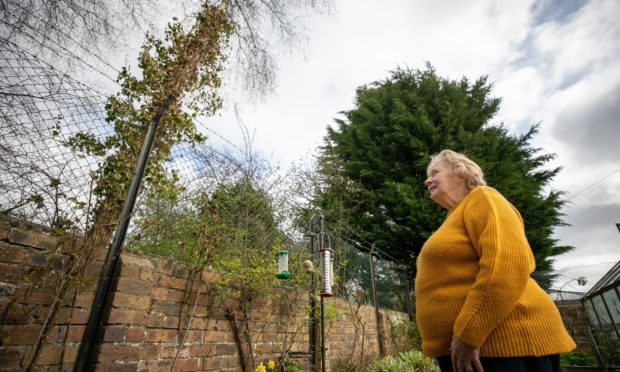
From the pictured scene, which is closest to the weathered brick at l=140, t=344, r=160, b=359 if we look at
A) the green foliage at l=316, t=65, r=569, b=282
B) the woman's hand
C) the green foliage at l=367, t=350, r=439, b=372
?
the woman's hand

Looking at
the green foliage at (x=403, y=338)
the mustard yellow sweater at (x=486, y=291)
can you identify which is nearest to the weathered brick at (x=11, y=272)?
the mustard yellow sweater at (x=486, y=291)

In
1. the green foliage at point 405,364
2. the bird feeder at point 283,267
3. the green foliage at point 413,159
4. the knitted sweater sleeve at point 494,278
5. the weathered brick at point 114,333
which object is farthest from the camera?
the green foliage at point 413,159

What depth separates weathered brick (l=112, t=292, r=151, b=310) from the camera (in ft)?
6.18

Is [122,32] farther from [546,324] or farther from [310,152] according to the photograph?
[310,152]

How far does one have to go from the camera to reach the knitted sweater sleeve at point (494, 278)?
1.10 m

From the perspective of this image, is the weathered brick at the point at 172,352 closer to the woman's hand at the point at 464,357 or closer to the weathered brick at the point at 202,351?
the weathered brick at the point at 202,351

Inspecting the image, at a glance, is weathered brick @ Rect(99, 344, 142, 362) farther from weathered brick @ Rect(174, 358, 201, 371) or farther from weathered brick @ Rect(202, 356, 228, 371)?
weathered brick @ Rect(202, 356, 228, 371)

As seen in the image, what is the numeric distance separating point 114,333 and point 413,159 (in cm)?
847

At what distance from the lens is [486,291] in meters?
1.12

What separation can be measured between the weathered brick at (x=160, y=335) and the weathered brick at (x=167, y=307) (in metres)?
0.13

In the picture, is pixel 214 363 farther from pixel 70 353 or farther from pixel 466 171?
pixel 466 171

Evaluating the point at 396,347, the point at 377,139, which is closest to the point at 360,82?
the point at 377,139

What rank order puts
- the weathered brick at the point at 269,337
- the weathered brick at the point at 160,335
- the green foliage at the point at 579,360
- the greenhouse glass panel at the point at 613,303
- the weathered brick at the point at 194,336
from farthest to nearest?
the green foliage at the point at 579,360 → the greenhouse glass panel at the point at 613,303 → the weathered brick at the point at 269,337 → the weathered brick at the point at 194,336 → the weathered brick at the point at 160,335

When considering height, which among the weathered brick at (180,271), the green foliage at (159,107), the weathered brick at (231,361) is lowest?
the weathered brick at (231,361)
